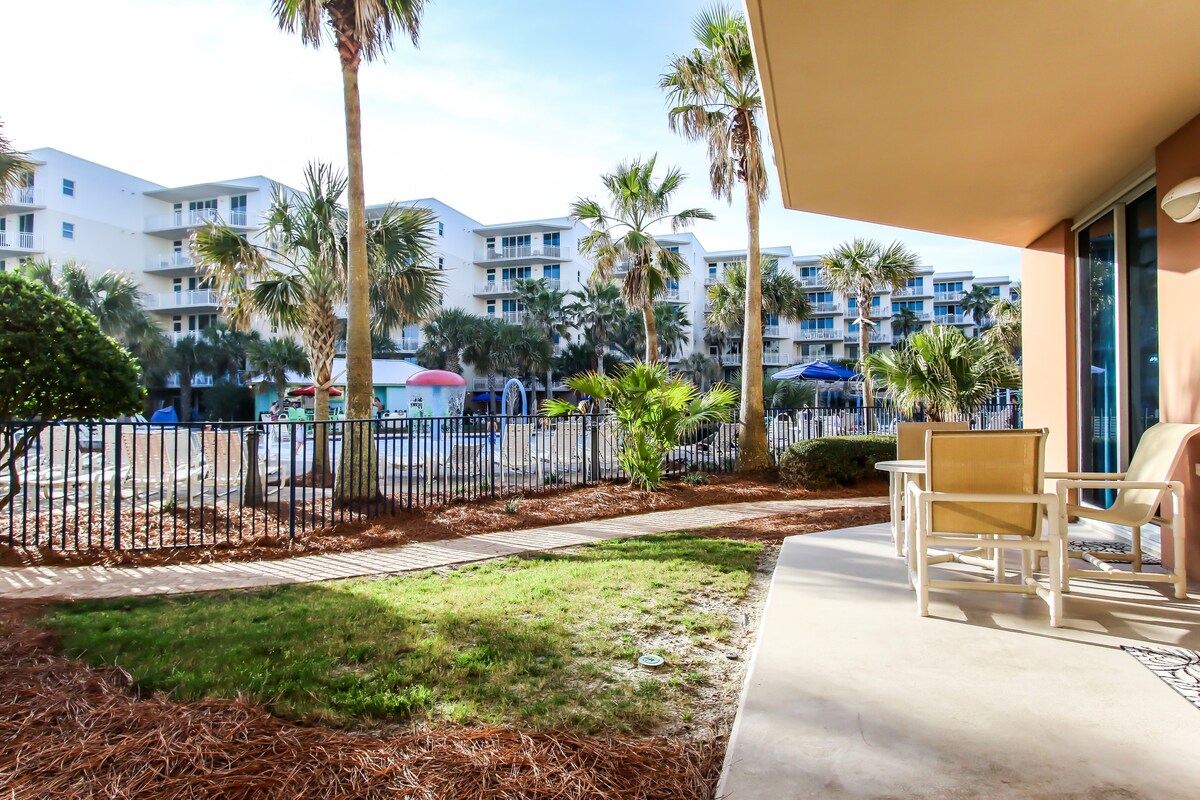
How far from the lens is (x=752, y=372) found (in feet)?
40.7

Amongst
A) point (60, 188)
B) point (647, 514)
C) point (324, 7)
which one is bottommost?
point (647, 514)

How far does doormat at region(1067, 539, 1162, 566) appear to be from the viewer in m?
5.04

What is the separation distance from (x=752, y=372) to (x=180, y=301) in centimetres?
3917

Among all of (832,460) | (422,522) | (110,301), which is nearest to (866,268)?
(832,460)

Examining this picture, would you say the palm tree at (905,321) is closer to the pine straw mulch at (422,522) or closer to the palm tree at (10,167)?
the pine straw mulch at (422,522)

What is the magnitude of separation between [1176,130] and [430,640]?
5.99m

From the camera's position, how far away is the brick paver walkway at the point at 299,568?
16.3 ft

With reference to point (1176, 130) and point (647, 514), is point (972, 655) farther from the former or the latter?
point (647, 514)

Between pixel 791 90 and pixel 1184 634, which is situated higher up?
pixel 791 90

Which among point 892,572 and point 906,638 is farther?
A: point 892,572

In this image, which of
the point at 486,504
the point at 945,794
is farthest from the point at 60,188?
the point at 945,794

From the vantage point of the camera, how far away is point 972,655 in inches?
125

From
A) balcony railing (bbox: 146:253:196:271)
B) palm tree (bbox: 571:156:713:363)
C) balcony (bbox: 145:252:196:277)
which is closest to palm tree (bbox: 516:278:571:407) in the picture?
balcony (bbox: 145:252:196:277)

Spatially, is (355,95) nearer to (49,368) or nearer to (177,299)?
(49,368)
